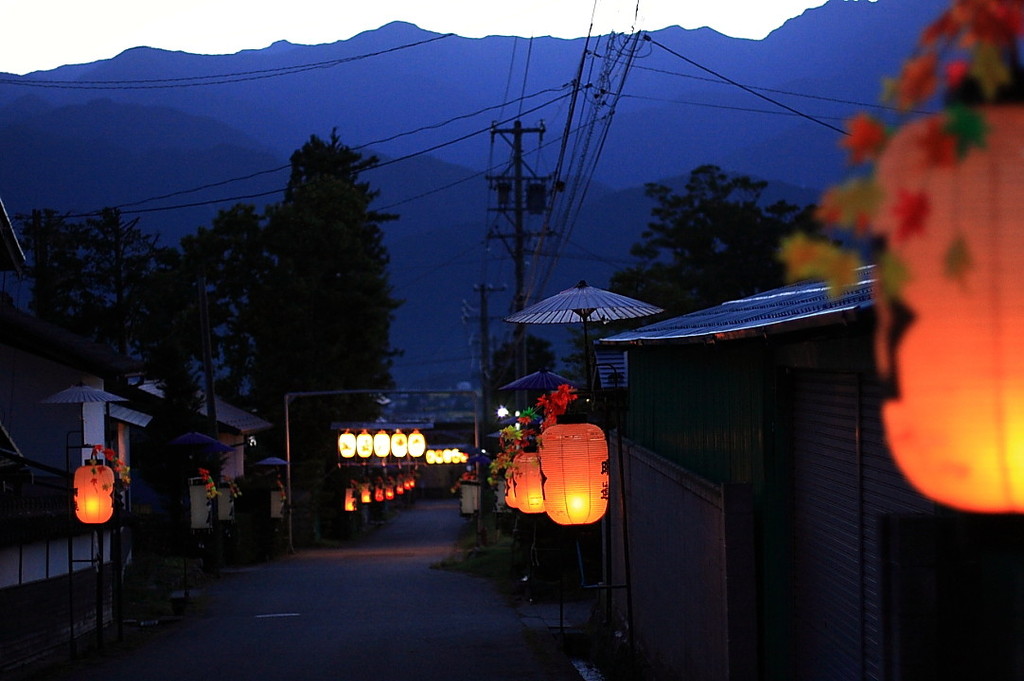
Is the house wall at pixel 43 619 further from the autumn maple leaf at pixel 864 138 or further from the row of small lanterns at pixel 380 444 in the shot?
the row of small lanterns at pixel 380 444

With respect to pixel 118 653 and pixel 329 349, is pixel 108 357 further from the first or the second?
pixel 329 349

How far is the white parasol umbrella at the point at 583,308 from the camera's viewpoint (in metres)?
12.6

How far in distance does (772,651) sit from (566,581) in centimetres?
1475

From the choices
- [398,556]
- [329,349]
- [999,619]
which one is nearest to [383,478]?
[329,349]

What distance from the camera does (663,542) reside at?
11.5m

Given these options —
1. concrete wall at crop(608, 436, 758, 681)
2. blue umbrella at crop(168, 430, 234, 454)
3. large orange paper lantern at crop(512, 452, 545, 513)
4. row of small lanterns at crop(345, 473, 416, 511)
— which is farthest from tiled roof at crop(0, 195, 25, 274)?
row of small lanterns at crop(345, 473, 416, 511)

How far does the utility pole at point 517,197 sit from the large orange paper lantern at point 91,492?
14.1 metres

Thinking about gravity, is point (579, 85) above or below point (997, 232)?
above

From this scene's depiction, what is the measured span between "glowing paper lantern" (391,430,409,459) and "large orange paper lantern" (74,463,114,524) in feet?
66.8

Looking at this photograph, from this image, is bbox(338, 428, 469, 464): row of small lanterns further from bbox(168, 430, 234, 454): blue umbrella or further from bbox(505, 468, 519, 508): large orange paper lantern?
bbox(505, 468, 519, 508): large orange paper lantern

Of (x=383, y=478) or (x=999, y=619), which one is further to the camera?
(x=383, y=478)

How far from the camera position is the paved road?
47.1ft

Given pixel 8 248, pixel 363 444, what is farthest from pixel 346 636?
pixel 363 444

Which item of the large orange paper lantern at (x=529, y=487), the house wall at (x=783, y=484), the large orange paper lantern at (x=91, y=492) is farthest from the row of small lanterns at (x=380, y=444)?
the house wall at (x=783, y=484)
